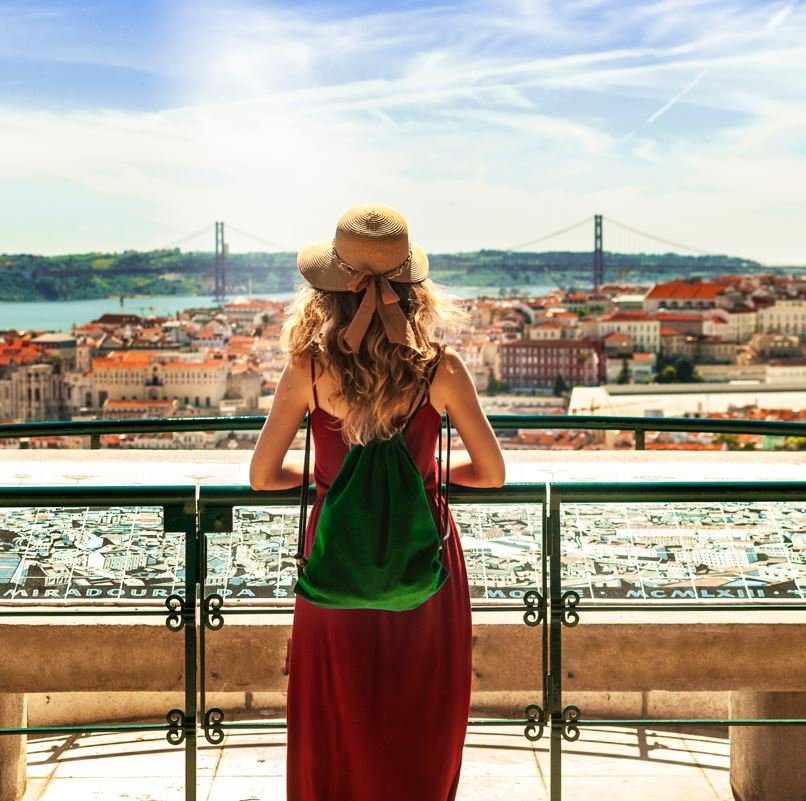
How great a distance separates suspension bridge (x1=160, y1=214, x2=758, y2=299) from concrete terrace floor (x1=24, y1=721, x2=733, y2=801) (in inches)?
2671

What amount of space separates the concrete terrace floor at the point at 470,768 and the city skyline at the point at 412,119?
80.0m

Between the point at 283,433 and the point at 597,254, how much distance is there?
78234mm

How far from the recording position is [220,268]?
74.2 meters

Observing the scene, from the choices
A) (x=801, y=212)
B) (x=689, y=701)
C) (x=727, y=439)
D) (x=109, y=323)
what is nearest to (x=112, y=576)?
(x=689, y=701)

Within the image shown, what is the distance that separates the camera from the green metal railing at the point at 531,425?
349 centimetres

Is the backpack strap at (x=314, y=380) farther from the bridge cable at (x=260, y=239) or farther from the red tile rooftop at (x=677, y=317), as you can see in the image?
the bridge cable at (x=260, y=239)

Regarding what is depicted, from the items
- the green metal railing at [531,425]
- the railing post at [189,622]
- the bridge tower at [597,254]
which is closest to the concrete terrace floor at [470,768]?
the railing post at [189,622]

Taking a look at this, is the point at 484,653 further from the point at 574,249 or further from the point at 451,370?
the point at 574,249

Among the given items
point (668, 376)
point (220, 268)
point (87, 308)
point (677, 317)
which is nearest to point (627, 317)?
point (677, 317)

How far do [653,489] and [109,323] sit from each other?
67174 millimetres

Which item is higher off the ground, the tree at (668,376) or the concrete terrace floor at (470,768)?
the concrete terrace floor at (470,768)

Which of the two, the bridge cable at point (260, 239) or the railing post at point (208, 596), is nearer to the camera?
the railing post at point (208, 596)

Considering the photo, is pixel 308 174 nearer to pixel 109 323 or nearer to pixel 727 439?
pixel 109 323

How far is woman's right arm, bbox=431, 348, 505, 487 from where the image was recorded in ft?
5.51
